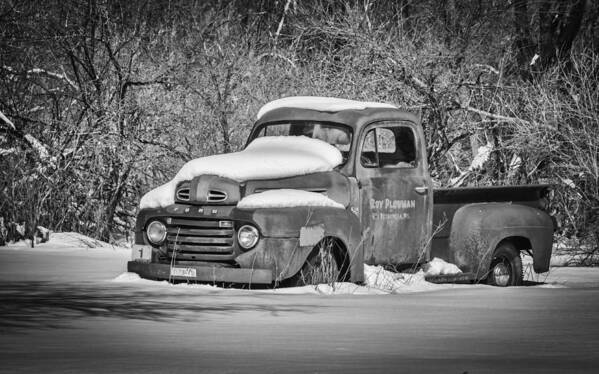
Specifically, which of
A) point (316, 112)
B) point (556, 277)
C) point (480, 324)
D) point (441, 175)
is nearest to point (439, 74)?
point (441, 175)

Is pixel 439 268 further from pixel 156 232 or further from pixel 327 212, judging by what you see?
pixel 156 232

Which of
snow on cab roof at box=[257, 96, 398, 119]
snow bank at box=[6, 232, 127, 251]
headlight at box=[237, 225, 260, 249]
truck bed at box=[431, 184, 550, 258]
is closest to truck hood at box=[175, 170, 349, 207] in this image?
headlight at box=[237, 225, 260, 249]

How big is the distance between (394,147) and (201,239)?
8.81 ft

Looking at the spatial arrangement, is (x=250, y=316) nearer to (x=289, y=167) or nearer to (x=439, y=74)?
(x=289, y=167)

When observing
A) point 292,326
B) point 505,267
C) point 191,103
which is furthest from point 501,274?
point 191,103

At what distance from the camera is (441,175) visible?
848 inches

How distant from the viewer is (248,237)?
11.5 metres

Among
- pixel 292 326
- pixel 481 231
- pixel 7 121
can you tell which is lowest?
pixel 292 326

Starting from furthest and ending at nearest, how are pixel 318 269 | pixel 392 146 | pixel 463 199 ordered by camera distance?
pixel 463 199
pixel 392 146
pixel 318 269

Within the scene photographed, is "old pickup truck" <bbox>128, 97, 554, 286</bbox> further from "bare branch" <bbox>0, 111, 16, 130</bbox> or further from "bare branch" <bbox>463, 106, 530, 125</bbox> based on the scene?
"bare branch" <bbox>0, 111, 16, 130</bbox>

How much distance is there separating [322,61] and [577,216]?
521 cm

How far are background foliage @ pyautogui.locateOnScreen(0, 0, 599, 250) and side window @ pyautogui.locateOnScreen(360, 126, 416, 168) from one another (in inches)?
215

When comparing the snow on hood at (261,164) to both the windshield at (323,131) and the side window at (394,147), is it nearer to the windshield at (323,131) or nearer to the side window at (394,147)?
the windshield at (323,131)

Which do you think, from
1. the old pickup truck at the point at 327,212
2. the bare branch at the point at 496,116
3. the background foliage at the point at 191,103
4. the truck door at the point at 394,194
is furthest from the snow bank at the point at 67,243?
the bare branch at the point at 496,116
